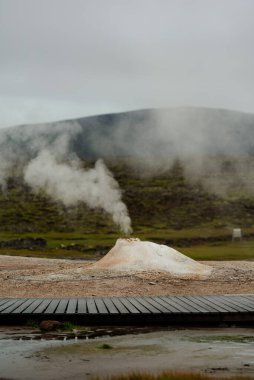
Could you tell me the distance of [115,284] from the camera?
19703 mm

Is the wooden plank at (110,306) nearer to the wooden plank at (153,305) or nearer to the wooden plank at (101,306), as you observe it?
the wooden plank at (101,306)

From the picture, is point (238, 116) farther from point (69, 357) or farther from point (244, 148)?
point (69, 357)

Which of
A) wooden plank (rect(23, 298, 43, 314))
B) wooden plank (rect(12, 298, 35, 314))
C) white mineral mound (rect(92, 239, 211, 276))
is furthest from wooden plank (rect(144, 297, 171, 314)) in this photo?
white mineral mound (rect(92, 239, 211, 276))

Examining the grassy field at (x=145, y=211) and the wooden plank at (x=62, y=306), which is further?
the grassy field at (x=145, y=211)

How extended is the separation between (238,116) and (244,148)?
77.3 feet

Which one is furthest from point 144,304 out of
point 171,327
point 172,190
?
point 172,190

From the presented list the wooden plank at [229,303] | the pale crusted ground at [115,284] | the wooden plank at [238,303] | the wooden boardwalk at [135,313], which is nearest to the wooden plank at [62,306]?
the wooden boardwalk at [135,313]

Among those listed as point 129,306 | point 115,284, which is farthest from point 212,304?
point 115,284

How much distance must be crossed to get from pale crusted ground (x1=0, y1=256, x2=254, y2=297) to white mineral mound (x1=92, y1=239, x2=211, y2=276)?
24.7 inches

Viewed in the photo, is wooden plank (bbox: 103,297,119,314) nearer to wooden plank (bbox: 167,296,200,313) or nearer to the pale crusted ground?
wooden plank (bbox: 167,296,200,313)

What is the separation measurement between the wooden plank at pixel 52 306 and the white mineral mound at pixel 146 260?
914cm

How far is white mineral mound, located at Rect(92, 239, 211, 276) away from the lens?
23.0 metres

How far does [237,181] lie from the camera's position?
140 meters

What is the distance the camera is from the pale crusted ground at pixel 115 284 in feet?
60.3
